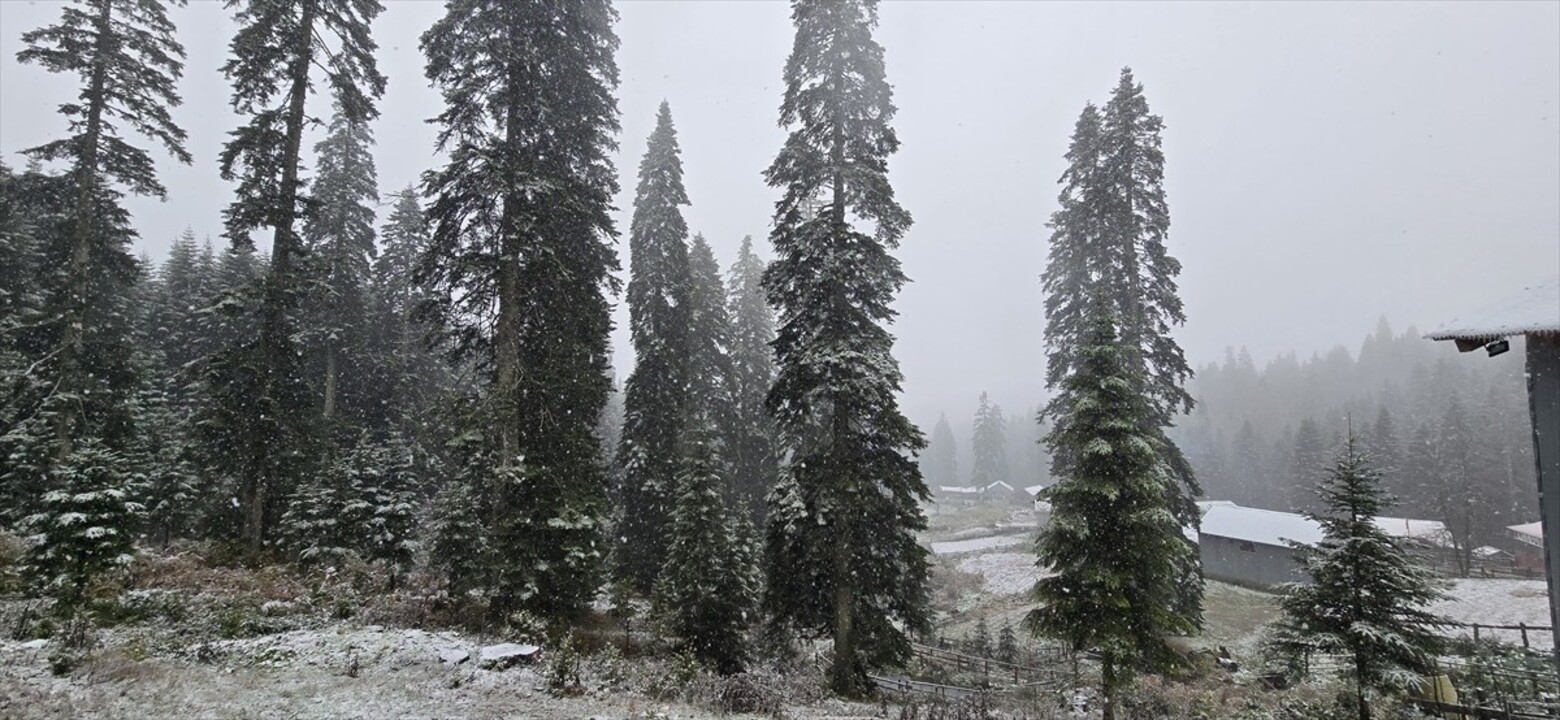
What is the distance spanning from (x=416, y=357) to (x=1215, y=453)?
101 m

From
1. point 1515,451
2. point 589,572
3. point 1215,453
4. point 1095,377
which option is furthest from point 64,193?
point 1215,453

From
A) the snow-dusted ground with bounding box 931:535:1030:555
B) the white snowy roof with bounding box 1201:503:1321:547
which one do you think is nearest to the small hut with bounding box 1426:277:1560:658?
the white snowy roof with bounding box 1201:503:1321:547

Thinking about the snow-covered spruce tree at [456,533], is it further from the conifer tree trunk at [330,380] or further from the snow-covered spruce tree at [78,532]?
the conifer tree trunk at [330,380]

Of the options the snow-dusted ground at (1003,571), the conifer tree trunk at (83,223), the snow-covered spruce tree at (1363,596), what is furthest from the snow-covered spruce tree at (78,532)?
the snow-dusted ground at (1003,571)

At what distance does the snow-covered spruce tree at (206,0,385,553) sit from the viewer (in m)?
15.9

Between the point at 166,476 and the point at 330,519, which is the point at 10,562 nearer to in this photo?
the point at 330,519

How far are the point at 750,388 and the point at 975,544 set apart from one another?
1342 inches

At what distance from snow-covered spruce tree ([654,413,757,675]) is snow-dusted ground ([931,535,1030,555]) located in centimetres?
4003

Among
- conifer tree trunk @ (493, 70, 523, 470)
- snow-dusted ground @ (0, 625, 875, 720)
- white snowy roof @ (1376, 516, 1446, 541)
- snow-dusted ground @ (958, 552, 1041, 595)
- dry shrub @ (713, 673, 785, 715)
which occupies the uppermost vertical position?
conifer tree trunk @ (493, 70, 523, 470)

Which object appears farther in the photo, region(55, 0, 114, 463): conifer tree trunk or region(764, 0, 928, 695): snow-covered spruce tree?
region(55, 0, 114, 463): conifer tree trunk

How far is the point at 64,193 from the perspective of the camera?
1777 cm

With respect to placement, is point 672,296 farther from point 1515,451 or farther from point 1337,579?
point 1515,451

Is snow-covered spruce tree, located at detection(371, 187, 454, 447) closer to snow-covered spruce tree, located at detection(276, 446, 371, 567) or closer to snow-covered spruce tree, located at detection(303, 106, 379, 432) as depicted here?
snow-covered spruce tree, located at detection(303, 106, 379, 432)

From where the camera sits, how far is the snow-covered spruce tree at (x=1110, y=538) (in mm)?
12836
